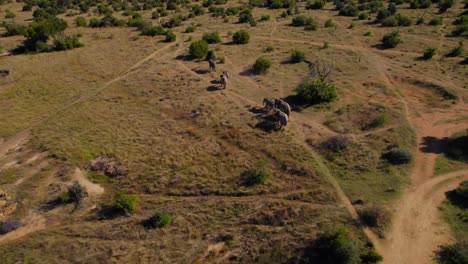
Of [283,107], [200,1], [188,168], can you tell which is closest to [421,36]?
[283,107]

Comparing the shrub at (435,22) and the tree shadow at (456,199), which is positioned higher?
the shrub at (435,22)

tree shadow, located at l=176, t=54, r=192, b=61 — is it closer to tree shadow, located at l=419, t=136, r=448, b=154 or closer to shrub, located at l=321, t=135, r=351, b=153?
shrub, located at l=321, t=135, r=351, b=153

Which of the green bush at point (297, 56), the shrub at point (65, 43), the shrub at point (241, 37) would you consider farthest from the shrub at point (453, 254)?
the shrub at point (65, 43)

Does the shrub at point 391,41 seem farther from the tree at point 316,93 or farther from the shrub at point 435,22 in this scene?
the tree at point 316,93

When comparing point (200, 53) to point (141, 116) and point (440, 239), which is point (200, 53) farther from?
point (440, 239)

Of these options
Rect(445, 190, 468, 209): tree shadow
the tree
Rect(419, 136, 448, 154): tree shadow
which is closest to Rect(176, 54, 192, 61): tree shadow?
the tree

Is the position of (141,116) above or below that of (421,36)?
below
